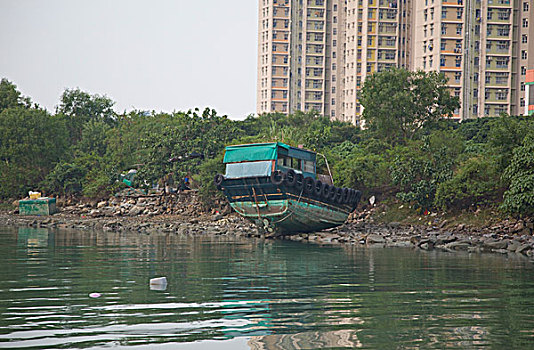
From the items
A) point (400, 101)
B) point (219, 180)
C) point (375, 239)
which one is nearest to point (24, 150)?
point (400, 101)

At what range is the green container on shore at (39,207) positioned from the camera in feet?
153

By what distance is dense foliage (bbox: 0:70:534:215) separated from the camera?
2880 centimetres

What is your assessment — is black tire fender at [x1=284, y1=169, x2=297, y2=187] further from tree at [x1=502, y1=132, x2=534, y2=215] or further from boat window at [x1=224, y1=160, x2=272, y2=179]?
tree at [x1=502, y1=132, x2=534, y2=215]

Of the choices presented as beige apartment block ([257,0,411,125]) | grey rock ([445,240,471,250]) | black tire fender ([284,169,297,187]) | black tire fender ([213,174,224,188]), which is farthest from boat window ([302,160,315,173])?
beige apartment block ([257,0,411,125])

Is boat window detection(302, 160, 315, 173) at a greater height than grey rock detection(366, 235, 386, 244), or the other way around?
boat window detection(302, 160, 315, 173)

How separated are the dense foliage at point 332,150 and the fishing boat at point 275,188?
13.8 ft

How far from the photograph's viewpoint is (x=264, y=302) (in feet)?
34.0

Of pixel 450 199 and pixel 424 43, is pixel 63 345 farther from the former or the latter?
pixel 424 43

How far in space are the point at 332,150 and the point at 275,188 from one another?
2315 centimetres

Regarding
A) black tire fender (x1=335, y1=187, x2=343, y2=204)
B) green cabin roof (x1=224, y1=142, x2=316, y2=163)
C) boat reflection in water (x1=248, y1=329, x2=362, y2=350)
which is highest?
green cabin roof (x1=224, y1=142, x2=316, y2=163)

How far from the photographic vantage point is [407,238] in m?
26.2

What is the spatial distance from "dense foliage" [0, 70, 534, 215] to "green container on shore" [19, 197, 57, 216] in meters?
2.73

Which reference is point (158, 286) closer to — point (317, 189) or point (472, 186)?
point (317, 189)

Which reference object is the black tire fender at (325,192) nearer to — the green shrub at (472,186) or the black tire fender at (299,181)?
the black tire fender at (299,181)
